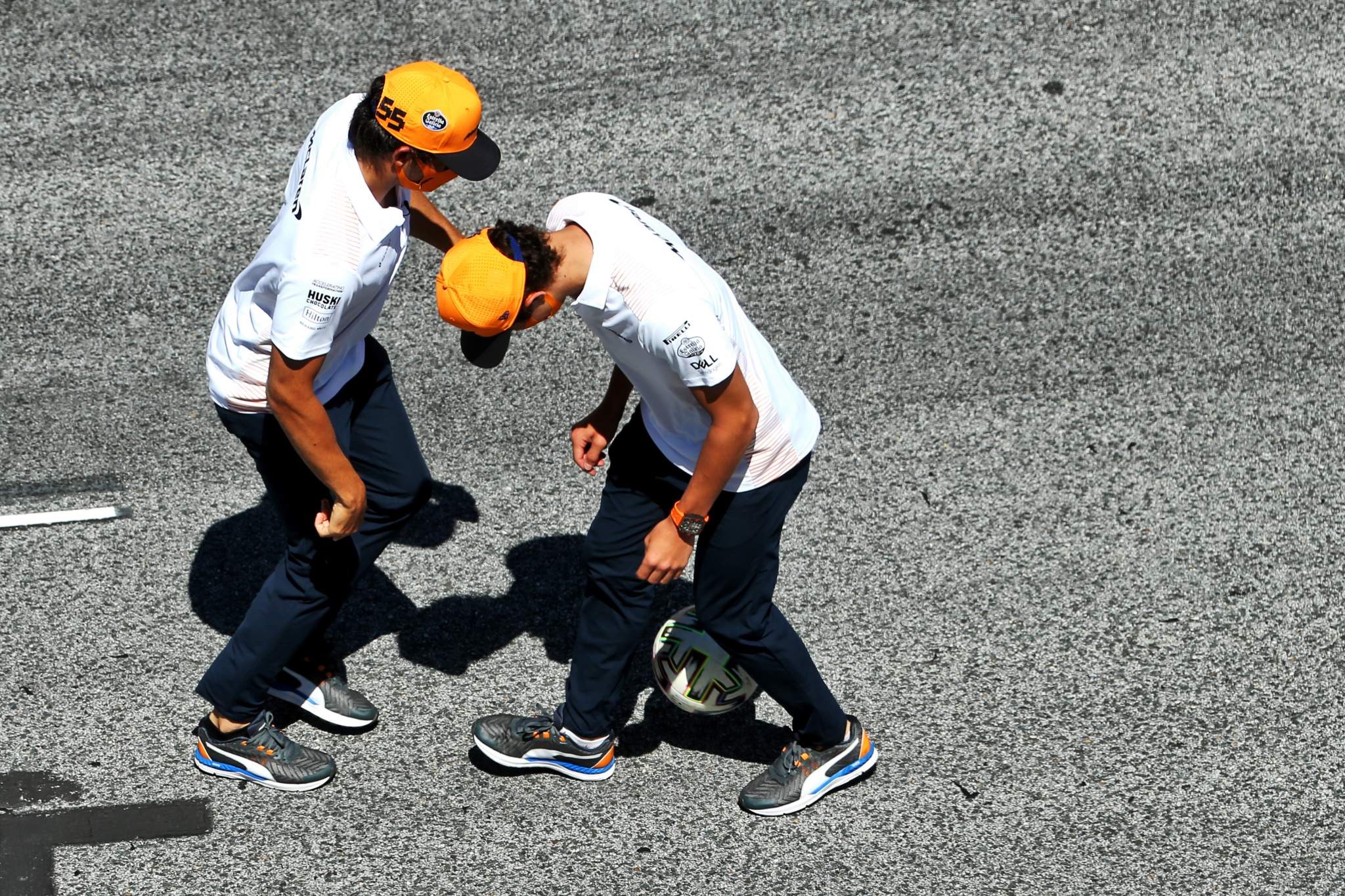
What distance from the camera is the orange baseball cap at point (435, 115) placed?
3.88 meters

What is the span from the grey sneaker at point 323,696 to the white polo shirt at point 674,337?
1.62m

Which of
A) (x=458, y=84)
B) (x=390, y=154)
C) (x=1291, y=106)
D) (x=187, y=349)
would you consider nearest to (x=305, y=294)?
(x=390, y=154)

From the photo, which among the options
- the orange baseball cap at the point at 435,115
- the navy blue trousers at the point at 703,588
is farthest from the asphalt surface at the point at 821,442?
the orange baseball cap at the point at 435,115

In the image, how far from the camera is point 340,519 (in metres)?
4.25

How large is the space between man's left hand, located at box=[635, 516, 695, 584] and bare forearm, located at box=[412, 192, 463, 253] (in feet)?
4.33

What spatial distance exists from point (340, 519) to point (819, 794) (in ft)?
6.22

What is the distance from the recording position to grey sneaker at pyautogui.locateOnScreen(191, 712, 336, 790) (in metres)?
4.76

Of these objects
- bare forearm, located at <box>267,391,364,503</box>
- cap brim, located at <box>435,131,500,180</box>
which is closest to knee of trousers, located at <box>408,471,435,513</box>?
bare forearm, located at <box>267,391,364,503</box>

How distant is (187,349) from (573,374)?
173cm

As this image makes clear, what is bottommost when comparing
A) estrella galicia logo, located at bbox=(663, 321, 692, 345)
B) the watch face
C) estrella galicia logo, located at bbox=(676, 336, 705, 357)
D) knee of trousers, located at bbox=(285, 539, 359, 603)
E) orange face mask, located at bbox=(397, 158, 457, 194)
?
knee of trousers, located at bbox=(285, 539, 359, 603)

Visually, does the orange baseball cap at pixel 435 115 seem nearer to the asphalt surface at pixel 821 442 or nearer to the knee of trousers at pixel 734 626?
the knee of trousers at pixel 734 626

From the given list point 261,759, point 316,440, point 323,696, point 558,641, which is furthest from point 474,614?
point 316,440

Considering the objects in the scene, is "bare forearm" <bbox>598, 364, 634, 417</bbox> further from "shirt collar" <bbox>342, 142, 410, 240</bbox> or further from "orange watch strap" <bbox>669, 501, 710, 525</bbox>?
"shirt collar" <bbox>342, 142, 410, 240</bbox>

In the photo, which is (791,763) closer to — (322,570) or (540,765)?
(540,765)
